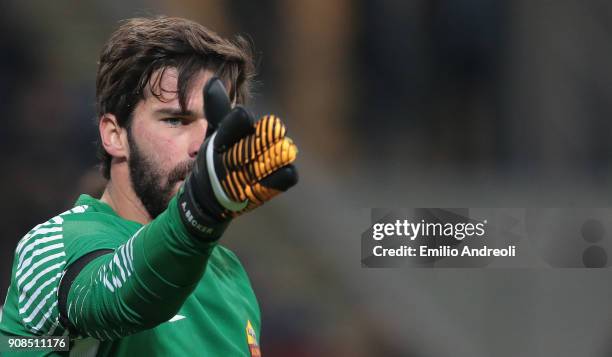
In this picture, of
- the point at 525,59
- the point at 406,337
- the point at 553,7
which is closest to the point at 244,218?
the point at 406,337

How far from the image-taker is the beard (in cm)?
188

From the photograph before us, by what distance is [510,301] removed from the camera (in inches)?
162

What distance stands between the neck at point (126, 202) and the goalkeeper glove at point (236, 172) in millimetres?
687

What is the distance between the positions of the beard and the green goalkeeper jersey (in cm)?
7

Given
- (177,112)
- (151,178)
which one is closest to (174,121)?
(177,112)

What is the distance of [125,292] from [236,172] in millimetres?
269

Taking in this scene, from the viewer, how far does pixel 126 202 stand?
6.30 feet

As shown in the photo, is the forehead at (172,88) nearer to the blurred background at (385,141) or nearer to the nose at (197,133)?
the nose at (197,133)

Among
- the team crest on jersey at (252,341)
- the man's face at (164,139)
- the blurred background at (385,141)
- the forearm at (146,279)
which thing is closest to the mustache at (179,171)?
the man's face at (164,139)

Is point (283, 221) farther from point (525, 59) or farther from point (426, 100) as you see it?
point (525, 59)

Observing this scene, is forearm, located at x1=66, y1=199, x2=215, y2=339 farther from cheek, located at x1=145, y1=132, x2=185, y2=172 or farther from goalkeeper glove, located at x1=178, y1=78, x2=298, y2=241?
cheek, located at x1=145, y1=132, x2=185, y2=172

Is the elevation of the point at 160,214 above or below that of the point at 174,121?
below

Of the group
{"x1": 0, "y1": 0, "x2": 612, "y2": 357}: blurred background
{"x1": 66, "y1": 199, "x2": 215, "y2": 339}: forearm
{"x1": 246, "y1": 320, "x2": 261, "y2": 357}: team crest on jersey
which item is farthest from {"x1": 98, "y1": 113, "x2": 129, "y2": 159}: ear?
{"x1": 0, "y1": 0, "x2": 612, "y2": 357}: blurred background

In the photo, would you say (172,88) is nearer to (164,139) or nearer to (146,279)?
(164,139)
